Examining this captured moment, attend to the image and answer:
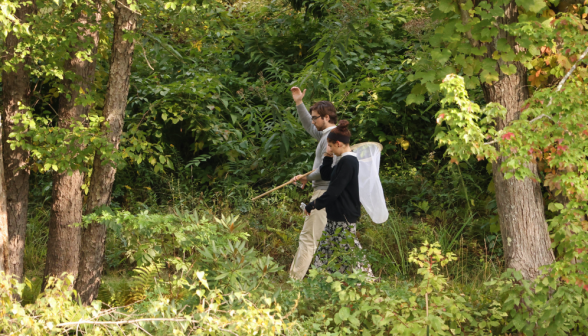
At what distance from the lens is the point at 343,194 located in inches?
185

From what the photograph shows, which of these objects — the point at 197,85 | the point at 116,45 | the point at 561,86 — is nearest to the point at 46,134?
the point at 116,45

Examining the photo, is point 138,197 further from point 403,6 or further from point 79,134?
point 403,6

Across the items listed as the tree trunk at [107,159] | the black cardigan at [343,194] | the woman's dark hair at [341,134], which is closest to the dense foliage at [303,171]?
the tree trunk at [107,159]

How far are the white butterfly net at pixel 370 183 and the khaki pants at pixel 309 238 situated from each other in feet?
1.37

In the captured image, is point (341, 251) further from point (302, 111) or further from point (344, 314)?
point (302, 111)

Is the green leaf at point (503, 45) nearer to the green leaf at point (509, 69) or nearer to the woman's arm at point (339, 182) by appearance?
the green leaf at point (509, 69)

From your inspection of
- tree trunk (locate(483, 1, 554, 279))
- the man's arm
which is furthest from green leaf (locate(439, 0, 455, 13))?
the man's arm

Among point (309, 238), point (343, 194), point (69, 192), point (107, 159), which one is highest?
point (107, 159)

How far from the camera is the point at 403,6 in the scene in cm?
999

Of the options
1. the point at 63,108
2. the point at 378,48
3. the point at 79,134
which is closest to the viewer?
the point at 79,134

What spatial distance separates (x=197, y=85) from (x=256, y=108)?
3.76 ft

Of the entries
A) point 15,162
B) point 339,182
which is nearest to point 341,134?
point 339,182

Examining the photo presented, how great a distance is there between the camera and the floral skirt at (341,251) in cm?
400

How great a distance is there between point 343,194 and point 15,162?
10.5ft
